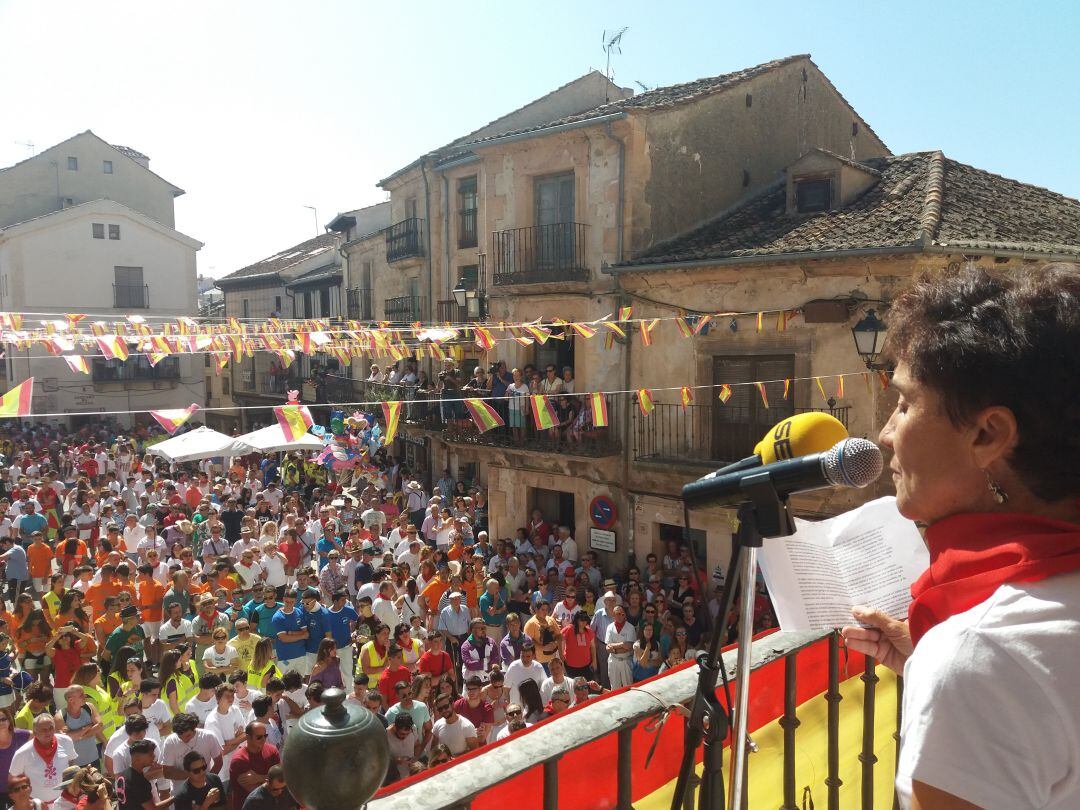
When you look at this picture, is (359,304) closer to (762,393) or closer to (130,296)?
(130,296)

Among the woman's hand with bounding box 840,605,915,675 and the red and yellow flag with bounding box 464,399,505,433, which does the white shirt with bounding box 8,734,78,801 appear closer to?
the red and yellow flag with bounding box 464,399,505,433

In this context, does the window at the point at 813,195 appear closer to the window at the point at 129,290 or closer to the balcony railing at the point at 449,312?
the balcony railing at the point at 449,312

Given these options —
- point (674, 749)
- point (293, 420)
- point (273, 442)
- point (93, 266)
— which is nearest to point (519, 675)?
point (293, 420)

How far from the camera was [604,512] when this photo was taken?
1555cm

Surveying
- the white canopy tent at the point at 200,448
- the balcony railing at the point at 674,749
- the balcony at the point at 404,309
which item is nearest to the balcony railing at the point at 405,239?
the balcony at the point at 404,309

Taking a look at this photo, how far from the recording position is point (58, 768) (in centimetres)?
647

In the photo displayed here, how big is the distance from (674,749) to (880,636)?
75 centimetres

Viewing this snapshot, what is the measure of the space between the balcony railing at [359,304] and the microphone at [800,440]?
25.6 meters

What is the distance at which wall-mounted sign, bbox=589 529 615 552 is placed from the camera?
15492 mm

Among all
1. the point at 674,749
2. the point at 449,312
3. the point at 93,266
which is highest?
the point at 93,266

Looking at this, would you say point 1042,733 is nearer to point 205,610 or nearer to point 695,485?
point 695,485


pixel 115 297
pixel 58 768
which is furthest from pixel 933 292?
pixel 115 297

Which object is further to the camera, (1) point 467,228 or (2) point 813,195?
(1) point 467,228

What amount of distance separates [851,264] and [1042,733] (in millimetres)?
12333
